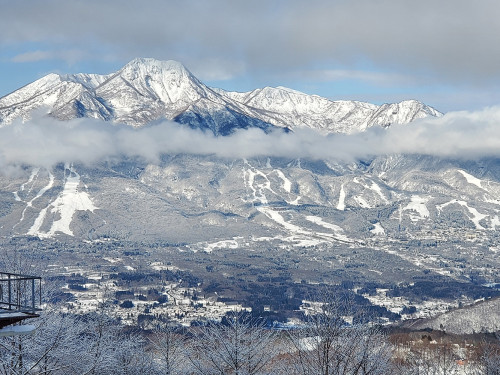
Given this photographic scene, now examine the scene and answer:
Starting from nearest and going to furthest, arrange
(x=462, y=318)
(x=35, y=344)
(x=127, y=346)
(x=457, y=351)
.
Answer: (x=35, y=344) → (x=127, y=346) → (x=457, y=351) → (x=462, y=318)

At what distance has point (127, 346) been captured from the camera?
49594 mm

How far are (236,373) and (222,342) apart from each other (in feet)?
7.03

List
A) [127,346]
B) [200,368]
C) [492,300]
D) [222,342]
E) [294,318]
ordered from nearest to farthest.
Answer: [222,342] → [200,368] → [127,346] → [492,300] → [294,318]

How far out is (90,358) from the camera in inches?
1539

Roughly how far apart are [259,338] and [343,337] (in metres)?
8.05

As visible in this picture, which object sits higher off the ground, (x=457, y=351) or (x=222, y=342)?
(x=222, y=342)

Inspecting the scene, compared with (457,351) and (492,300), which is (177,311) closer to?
(492,300)

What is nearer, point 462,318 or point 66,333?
point 66,333

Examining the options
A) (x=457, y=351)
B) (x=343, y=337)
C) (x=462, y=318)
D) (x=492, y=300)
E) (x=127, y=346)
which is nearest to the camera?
(x=343, y=337)

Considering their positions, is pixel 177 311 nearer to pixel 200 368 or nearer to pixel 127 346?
pixel 127 346

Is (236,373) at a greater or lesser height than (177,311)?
greater

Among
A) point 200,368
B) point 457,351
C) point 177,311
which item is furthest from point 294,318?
point 200,368

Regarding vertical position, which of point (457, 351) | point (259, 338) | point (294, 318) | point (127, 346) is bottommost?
point (294, 318)

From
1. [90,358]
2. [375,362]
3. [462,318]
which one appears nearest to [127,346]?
[90,358]
